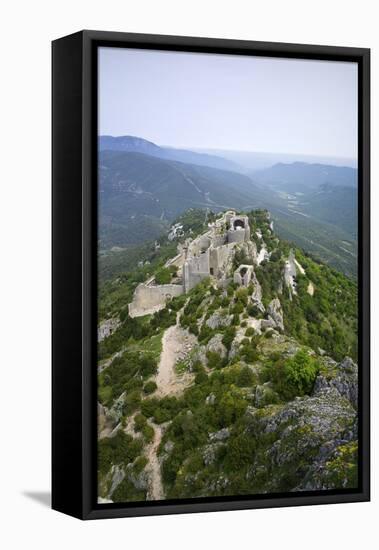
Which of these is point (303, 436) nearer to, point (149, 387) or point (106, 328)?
point (149, 387)

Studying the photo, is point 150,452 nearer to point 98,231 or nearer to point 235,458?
point 235,458

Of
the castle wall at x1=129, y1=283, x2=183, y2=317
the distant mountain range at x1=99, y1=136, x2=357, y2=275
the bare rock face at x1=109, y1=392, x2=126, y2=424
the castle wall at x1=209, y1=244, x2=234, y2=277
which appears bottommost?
the bare rock face at x1=109, y1=392, x2=126, y2=424

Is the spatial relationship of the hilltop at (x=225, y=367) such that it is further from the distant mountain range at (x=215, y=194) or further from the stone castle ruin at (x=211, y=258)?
the distant mountain range at (x=215, y=194)

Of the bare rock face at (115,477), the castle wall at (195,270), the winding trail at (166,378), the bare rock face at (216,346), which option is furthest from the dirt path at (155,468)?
the castle wall at (195,270)

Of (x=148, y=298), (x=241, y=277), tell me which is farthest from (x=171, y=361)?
(x=241, y=277)

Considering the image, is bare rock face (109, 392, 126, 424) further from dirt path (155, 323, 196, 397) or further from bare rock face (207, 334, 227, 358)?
bare rock face (207, 334, 227, 358)

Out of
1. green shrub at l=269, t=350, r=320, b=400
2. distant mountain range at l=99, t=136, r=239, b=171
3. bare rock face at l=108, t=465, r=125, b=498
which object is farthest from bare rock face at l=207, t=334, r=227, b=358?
distant mountain range at l=99, t=136, r=239, b=171

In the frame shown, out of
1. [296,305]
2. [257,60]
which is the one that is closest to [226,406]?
[296,305]
